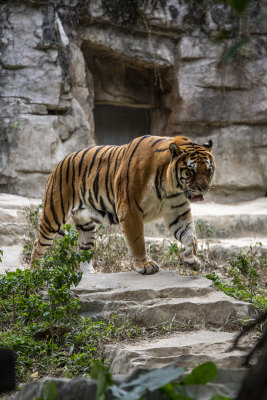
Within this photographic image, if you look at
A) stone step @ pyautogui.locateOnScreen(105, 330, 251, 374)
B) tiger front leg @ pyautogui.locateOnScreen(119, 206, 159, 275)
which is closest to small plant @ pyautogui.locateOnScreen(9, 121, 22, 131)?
tiger front leg @ pyautogui.locateOnScreen(119, 206, 159, 275)

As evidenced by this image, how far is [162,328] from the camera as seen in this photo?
353cm

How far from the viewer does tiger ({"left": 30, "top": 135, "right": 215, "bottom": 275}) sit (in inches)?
178

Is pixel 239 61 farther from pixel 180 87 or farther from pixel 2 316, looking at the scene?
pixel 2 316

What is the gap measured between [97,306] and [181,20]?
25.9 ft

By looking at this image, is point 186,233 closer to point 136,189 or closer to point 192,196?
point 192,196

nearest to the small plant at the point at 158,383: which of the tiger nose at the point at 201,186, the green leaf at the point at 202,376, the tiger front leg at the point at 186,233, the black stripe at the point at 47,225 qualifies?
the green leaf at the point at 202,376

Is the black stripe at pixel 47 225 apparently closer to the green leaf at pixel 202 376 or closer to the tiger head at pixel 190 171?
the tiger head at pixel 190 171

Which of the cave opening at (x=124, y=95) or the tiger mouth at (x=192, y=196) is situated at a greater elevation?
the cave opening at (x=124, y=95)

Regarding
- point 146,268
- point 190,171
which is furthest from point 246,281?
point 190,171

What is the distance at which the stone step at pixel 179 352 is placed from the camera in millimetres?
2729

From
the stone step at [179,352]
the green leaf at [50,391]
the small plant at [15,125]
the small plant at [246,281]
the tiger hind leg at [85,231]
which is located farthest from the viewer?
the small plant at [15,125]

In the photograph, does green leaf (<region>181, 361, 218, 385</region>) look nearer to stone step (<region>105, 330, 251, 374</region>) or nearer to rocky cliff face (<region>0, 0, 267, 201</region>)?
stone step (<region>105, 330, 251, 374</region>)

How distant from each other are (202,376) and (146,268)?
10.9 feet

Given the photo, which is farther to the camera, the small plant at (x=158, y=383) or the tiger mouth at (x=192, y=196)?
the tiger mouth at (x=192, y=196)
